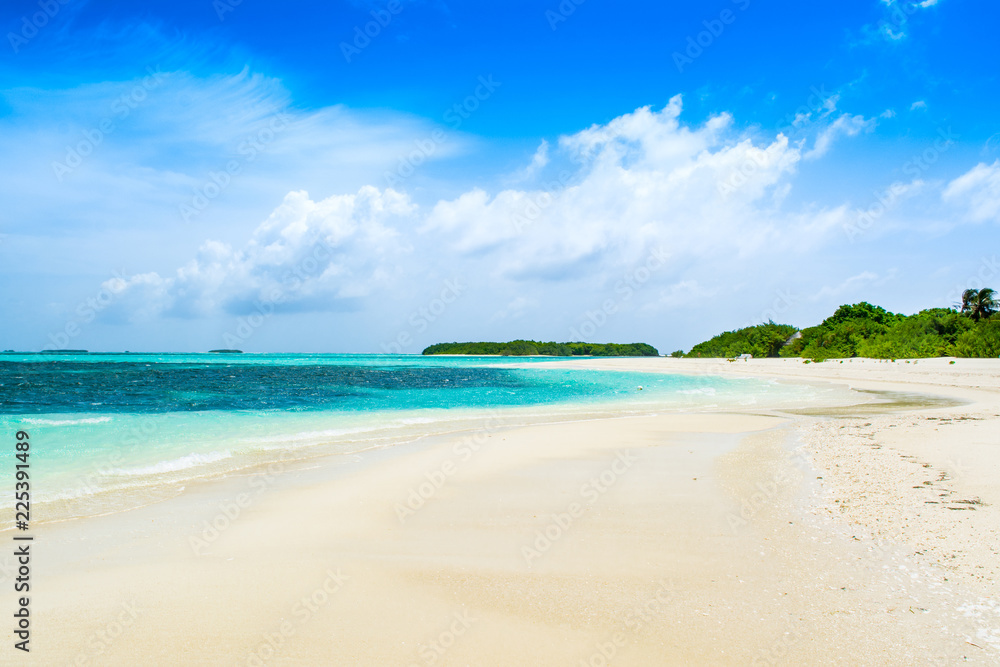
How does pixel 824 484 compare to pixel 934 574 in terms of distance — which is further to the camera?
pixel 824 484

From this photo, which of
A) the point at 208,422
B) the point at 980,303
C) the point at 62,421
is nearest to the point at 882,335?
the point at 980,303

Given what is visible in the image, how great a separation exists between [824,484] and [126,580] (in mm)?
8890

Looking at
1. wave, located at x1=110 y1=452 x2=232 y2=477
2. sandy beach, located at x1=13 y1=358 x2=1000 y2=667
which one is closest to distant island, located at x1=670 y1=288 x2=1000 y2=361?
sandy beach, located at x1=13 y1=358 x2=1000 y2=667

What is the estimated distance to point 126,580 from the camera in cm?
472

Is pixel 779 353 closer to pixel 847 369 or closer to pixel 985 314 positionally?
pixel 985 314

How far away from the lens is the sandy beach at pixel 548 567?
11.9 feet

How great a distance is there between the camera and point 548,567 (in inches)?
195

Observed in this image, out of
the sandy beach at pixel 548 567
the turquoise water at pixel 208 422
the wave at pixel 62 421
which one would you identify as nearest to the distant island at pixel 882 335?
the turquoise water at pixel 208 422

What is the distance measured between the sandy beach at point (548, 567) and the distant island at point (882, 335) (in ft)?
137

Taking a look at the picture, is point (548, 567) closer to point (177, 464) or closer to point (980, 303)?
point (177, 464)

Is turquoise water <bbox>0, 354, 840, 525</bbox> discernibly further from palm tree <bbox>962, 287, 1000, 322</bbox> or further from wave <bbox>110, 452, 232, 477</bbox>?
palm tree <bbox>962, 287, 1000, 322</bbox>

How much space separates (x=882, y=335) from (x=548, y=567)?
61324 millimetres

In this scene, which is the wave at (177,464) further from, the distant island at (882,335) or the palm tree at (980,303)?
the palm tree at (980,303)

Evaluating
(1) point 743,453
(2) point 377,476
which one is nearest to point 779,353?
(1) point 743,453
